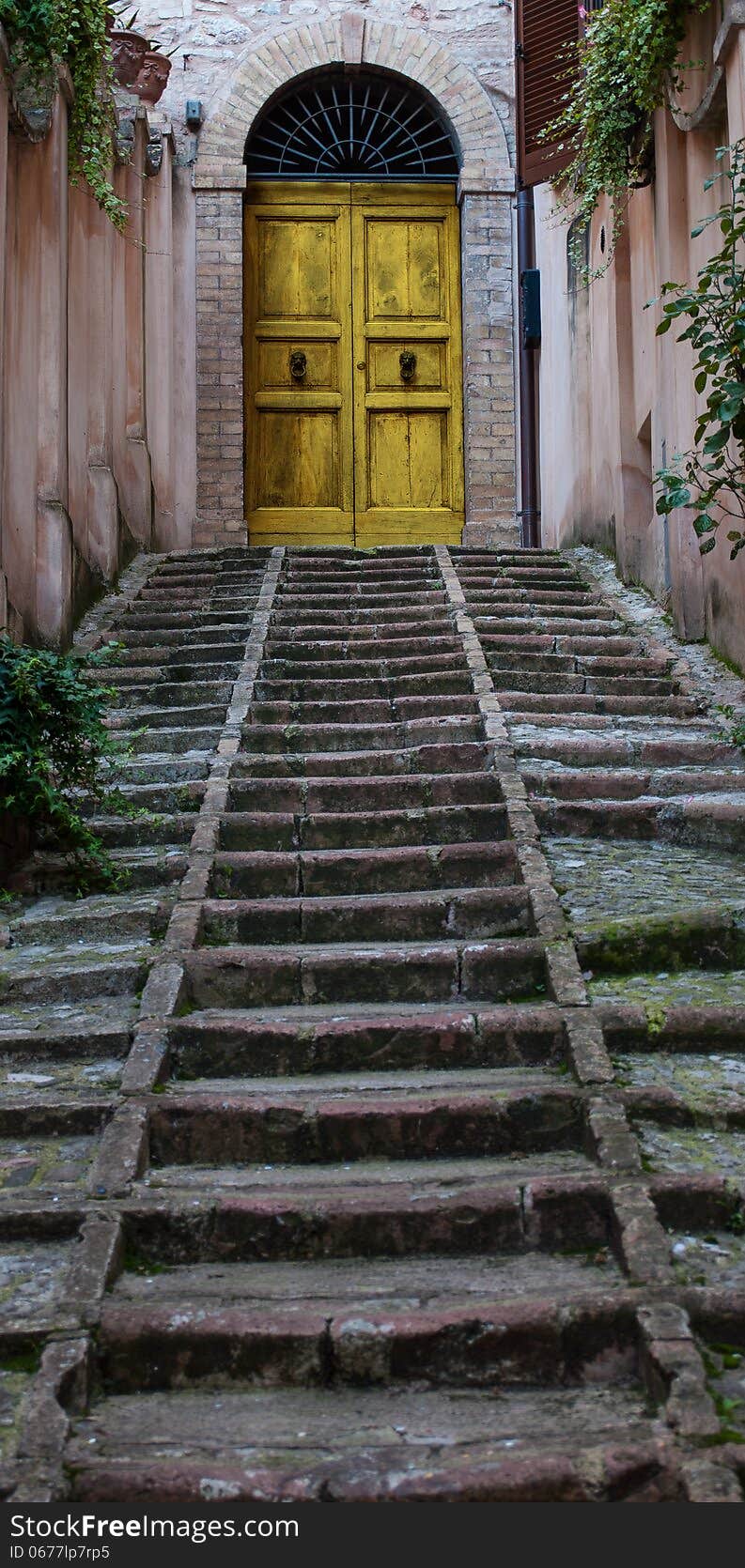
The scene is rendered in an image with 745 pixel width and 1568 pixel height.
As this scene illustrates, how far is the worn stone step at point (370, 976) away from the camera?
14.7 feet

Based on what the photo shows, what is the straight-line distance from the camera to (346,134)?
12.3 metres

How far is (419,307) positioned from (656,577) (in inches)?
194

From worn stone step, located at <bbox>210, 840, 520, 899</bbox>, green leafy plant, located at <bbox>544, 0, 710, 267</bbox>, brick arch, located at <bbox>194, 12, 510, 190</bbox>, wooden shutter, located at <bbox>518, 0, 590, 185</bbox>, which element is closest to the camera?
worn stone step, located at <bbox>210, 840, 520, 899</bbox>

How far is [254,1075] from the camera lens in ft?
13.6

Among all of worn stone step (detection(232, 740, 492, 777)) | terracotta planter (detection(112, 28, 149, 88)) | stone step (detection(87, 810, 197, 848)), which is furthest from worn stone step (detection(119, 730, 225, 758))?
terracotta planter (detection(112, 28, 149, 88))

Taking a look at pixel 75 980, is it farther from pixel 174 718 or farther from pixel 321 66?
pixel 321 66

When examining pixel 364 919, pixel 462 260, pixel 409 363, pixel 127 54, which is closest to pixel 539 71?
pixel 462 260

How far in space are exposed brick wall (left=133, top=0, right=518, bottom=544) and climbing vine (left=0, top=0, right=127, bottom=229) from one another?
8.49 feet

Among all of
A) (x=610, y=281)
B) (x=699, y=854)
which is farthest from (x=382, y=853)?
(x=610, y=281)

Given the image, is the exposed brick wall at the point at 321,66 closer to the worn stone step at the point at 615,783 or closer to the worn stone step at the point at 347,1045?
the worn stone step at the point at 615,783

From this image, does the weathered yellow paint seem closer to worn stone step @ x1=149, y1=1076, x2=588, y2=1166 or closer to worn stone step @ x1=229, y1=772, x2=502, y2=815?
worn stone step @ x1=229, y1=772, x2=502, y2=815

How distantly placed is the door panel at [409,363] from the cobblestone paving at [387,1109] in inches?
212

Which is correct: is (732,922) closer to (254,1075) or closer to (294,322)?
(254,1075)

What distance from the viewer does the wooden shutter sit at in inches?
437
